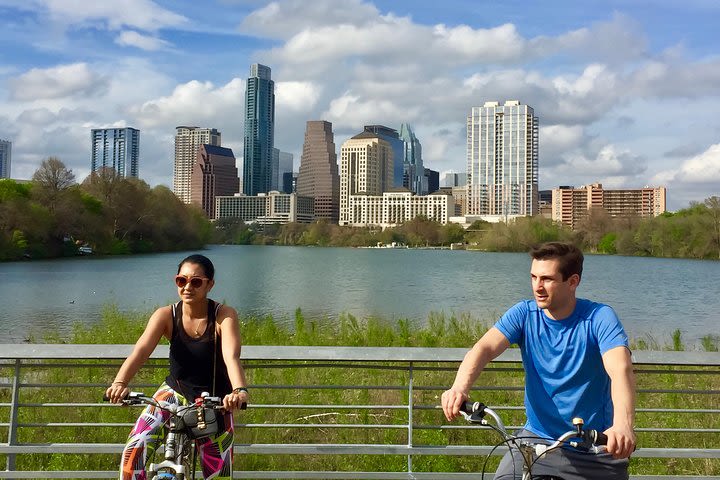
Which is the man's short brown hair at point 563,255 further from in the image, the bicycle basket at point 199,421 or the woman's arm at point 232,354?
the bicycle basket at point 199,421

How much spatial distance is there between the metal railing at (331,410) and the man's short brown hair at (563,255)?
1.55 m

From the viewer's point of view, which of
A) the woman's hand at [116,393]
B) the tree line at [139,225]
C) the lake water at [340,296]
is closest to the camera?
the woman's hand at [116,393]

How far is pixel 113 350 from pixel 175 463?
1582 mm

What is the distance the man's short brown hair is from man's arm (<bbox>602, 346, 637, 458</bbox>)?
14.8 inches

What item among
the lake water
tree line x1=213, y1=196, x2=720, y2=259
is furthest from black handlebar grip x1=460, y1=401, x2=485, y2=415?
tree line x1=213, y1=196, x2=720, y2=259

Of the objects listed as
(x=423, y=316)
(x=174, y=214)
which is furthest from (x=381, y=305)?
(x=174, y=214)

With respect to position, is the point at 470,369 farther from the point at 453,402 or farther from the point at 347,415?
the point at 347,415

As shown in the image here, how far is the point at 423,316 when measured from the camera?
24594 mm

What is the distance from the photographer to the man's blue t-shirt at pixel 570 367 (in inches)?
120

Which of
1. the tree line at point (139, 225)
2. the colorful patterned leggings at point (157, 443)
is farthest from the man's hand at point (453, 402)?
the tree line at point (139, 225)

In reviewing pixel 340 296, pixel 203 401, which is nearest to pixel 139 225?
pixel 340 296

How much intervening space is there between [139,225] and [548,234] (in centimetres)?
5962

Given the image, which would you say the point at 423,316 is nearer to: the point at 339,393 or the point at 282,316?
the point at 282,316

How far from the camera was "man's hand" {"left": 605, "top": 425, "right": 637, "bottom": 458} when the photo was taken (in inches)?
104
